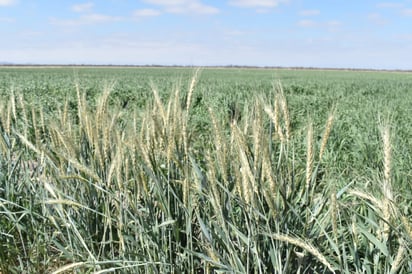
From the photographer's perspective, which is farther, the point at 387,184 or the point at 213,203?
the point at 213,203

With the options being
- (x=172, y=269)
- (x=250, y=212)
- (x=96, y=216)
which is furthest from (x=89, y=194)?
(x=250, y=212)

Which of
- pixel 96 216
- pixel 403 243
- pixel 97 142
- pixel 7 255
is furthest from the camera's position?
pixel 7 255

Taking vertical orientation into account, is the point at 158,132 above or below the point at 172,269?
above

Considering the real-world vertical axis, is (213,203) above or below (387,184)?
below

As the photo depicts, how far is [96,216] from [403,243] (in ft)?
4.83

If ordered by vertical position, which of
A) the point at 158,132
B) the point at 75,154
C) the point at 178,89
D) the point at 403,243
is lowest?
the point at 403,243

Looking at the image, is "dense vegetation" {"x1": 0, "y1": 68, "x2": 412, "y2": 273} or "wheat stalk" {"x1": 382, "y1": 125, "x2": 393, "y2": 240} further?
"dense vegetation" {"x1": 0, "y1": 68, "x2": 412, "y2": 273}

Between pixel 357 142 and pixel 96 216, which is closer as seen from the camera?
pixel 96 216

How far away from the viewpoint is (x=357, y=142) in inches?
219

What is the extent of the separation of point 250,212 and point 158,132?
54 centimetres

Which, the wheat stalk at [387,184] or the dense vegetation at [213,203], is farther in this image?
the dense vegetation at [213,203]

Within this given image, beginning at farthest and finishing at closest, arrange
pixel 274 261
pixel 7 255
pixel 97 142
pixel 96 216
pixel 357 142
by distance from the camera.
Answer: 1. pixel 357 142
2. pixel 7 255
3. pixel 96 216
4. pixel 97 142
5. pixel 274 261

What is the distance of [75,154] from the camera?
6.59 feet

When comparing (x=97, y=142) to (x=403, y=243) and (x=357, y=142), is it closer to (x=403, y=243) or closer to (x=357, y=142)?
(x=403, y=243)
